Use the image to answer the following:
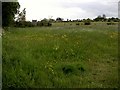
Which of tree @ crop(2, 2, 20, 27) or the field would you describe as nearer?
the field

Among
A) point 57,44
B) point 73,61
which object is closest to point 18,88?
A: point 73,61

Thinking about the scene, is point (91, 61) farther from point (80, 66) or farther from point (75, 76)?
point (75, 76)

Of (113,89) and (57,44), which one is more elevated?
(57,44)

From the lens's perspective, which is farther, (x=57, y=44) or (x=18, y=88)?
(x=57, y=44)

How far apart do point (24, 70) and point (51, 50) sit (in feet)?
11.1

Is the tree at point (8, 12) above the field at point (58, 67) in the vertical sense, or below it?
above

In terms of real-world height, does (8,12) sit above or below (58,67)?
above

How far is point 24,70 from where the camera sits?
8.53 meters

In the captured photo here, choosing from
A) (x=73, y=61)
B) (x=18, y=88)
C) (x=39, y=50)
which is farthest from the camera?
(x=39, y=50)

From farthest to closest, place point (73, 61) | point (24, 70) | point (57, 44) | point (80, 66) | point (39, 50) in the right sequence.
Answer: point (57, 44), point (39, 50), point (73, 61), point (80, 66), point (24, 70)

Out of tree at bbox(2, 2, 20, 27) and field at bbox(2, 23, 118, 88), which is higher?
tree at bbox(2, 2, 20, 27)

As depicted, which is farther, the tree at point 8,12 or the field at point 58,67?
the tree at point 8,12

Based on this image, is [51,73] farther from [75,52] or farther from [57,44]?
[57,44]

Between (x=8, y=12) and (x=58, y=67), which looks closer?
(x=58, y=67)
